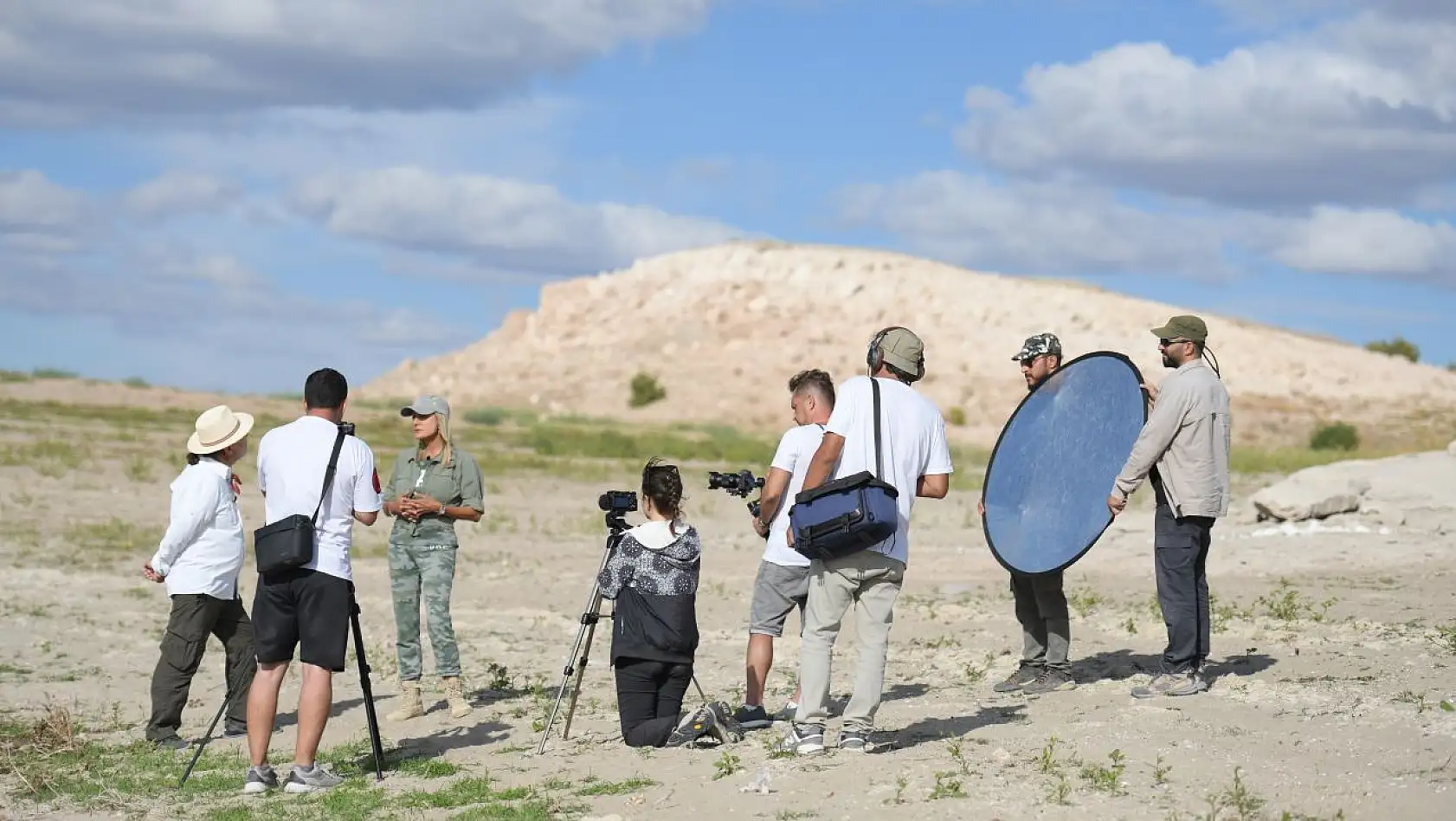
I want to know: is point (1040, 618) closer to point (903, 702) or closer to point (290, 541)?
point (903, 702)

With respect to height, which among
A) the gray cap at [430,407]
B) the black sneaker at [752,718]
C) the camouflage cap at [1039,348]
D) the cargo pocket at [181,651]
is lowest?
the black sneaker at [752,718]

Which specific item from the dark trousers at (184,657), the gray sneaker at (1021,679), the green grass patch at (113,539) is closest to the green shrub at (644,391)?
the green grass patch at (113,539)

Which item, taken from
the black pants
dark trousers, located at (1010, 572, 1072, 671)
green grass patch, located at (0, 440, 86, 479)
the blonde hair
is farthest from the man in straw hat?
green grass patch, located at (0, 440, 86, 479)

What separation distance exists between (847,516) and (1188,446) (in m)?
2.46

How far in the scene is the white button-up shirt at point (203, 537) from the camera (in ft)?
30.0

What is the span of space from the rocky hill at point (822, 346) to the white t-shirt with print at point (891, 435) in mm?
78015

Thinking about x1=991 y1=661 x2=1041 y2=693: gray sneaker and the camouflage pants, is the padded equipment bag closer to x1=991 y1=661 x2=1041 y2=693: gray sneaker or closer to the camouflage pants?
x1=991 y1=661 x2=1041 y2=693: gray sneaker

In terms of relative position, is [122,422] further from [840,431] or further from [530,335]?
[530,335]

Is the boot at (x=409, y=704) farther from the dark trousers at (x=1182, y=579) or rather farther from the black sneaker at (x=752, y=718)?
the dark trousers at (x=1182, y=579)

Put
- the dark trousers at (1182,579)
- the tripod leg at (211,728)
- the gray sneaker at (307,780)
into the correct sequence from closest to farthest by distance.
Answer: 1. the gray sneaker at (307,780)
2. the tripod leg at (211,728)
3. the dark trousers at (1182,579)

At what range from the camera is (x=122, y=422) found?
172ft

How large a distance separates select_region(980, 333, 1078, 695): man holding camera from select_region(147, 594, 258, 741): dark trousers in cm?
467

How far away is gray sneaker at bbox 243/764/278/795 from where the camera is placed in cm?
791

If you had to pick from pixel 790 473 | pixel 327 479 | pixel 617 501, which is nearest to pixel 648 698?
pixel 617 501
